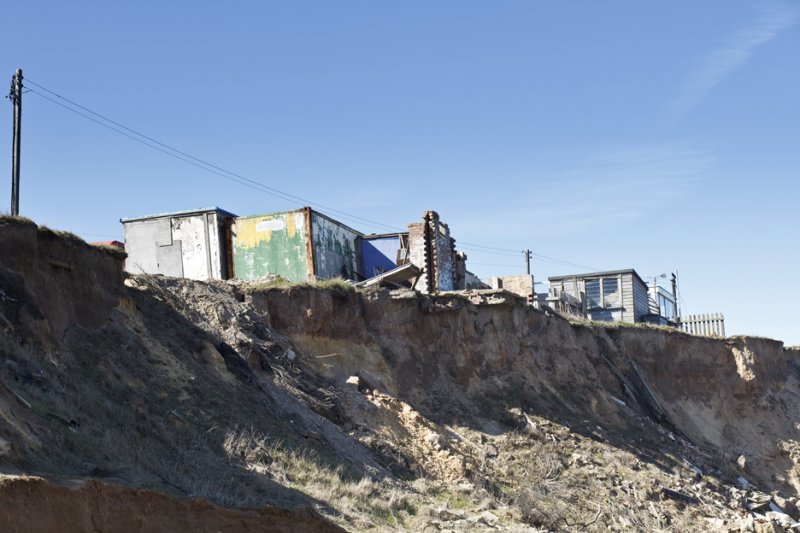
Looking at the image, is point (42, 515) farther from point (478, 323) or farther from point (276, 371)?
point (478, 323)

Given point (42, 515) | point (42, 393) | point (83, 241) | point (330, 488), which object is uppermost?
point (83, 241)

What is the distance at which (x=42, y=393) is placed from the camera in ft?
41.1

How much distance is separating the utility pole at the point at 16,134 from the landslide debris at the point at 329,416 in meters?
6.31

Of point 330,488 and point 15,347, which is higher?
point 15,347

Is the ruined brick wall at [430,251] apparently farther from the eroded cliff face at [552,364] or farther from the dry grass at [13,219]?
the dry grass at [13,219]

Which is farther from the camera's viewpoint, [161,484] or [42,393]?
[42,393]

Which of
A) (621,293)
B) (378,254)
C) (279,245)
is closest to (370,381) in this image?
(279,245)

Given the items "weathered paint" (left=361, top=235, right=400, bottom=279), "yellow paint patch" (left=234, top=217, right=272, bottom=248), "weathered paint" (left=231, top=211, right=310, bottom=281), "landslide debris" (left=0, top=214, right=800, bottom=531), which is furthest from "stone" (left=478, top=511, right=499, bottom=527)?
"weathered paint" (left=361, top=235, right=400, bottom=279)

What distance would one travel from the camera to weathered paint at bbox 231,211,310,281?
26.8 metres

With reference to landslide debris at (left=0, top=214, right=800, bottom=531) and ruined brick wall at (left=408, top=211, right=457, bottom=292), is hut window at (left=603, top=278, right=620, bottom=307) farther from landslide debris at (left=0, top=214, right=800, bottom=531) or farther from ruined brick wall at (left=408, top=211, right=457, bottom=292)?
ruined brick wall at (left=408, top=211, right=457, bottom=292)

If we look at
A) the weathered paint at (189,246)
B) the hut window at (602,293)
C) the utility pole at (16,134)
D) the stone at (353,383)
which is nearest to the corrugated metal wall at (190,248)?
the weathered paint at (189,246)

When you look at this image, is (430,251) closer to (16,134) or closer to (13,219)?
(16,134)

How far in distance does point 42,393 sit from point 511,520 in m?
8.31

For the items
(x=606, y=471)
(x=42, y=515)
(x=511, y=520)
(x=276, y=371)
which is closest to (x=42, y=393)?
(x=42, y=515)
